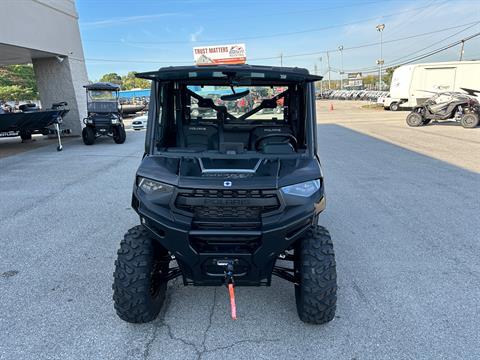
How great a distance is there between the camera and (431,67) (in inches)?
827

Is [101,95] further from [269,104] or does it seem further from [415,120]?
[415,120]

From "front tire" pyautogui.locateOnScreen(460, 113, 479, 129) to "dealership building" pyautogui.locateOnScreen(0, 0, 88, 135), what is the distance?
1654cm

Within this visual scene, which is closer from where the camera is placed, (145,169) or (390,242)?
(145,169)

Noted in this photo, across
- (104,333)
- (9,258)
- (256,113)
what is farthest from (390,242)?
(9,258)

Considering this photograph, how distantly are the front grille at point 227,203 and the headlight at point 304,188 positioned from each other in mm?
101

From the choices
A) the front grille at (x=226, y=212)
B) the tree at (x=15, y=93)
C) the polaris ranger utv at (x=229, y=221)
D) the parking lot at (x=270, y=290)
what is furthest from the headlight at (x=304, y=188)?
the tree at (x=15, y=93)

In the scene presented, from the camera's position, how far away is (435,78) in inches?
833

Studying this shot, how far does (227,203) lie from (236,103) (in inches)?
74.6

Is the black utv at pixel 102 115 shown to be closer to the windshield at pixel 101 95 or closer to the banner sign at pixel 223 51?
the windshield at pixel 101 95

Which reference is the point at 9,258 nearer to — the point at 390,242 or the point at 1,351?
the point at 1,351

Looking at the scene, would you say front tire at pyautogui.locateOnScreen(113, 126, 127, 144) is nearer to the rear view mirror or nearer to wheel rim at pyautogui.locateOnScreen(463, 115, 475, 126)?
the rear view mirror

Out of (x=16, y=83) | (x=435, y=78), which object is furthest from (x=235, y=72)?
(x=16, y=83)

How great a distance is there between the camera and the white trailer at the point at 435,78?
20.5 metres

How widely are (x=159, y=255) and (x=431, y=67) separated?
22.8 meters
